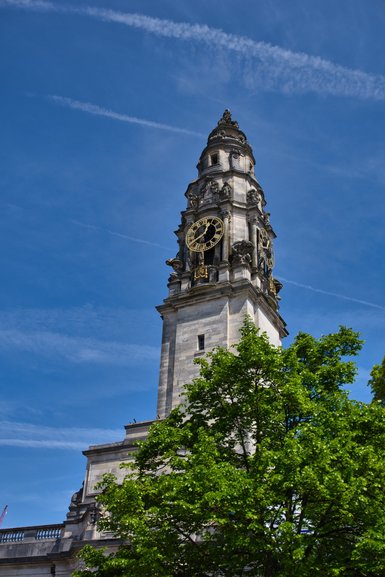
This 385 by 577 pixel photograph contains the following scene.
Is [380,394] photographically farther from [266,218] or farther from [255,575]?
[266,218]

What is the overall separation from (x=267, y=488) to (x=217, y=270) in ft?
78.6

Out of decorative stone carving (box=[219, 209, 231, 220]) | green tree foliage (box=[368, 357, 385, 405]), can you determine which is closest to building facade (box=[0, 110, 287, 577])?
decorative stone carving (box=[219, 209, 231, 220])

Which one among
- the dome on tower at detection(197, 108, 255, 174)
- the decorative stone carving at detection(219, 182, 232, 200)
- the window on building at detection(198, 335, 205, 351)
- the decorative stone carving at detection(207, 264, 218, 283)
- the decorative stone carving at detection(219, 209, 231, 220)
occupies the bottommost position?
the window on building at detection(198, 335, 205, 351)

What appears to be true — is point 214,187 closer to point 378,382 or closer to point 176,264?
point 176,264

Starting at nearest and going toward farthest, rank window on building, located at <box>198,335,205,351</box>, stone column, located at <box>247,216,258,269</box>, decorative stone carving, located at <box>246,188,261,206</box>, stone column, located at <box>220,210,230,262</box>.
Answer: window on building, located at <box>198,335,205,351</box> < stone column, located at <box>220,210,230,262</box> < stone column, located at <box>247,216,258,269</box> < decorative stone carving, located at <box>246,188,261,206</box>

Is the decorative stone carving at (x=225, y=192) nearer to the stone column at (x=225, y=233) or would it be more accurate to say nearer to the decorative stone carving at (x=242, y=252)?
the stone column at (x=225, y=233)

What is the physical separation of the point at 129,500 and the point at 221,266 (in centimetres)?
2272

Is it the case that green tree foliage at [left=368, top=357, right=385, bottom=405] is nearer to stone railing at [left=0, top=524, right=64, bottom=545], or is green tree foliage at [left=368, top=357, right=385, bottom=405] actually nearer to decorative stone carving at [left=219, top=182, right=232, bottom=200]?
stone railing at [left=0, top=524, right=64, bottom=545]

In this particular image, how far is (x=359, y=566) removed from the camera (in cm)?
1511

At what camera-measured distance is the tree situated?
52.0 feet

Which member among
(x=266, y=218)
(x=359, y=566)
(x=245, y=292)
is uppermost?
(x=266, y=218)

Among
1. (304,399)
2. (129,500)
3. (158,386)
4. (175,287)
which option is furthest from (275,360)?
(175,287)

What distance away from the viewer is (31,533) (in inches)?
1319

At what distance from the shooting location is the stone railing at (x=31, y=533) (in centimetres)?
3269
